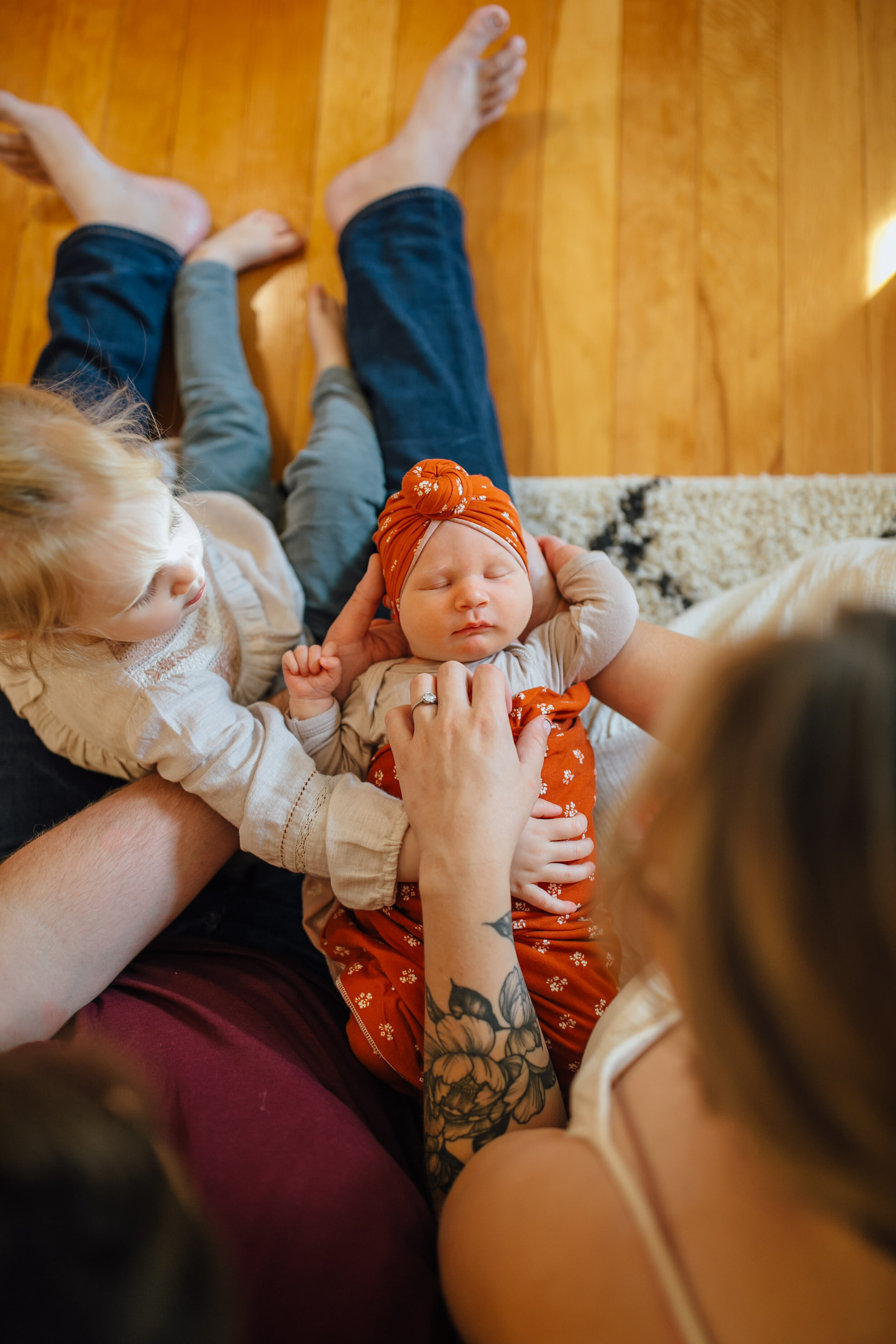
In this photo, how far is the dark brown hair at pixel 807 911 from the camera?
383mm

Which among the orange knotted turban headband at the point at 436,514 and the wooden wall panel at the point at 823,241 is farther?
the wooden wall panel at the point at 823,241

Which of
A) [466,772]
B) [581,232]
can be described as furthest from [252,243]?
[466,772]

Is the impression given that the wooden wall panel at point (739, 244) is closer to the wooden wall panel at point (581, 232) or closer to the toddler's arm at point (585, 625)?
the wooden wall panel at point (581, 232)

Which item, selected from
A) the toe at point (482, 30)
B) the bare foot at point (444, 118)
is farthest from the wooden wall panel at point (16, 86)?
the toe at point (482, 30)

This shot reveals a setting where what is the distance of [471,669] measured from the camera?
3.48 feet

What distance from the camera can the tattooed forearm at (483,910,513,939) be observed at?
2.48 feet

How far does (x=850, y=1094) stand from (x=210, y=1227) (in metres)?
0.38

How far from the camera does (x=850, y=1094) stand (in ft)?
1.27

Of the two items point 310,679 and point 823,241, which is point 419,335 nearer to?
point 310,679

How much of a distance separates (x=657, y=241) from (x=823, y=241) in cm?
32

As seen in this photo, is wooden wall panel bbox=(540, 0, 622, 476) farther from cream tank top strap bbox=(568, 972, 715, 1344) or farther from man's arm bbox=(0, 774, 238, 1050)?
cream tank top strap bbox=(568, 972, 715, 1344)

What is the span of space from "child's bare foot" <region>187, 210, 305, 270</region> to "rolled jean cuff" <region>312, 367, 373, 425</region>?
0.37 meters

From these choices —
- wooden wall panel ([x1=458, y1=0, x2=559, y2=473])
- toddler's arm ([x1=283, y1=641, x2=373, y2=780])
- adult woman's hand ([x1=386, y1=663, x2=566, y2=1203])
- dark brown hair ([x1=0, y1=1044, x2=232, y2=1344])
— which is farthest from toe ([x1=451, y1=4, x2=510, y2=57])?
dark brown hair ([x1=0, y1=1044, x2=232, y2=1344])

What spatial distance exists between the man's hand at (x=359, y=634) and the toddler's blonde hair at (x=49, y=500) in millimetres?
337
